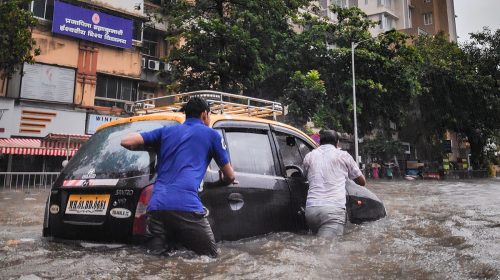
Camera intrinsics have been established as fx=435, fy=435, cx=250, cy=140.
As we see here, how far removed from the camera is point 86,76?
66.1ft

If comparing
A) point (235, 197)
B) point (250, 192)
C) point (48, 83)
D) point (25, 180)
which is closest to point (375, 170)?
point (48, 83)

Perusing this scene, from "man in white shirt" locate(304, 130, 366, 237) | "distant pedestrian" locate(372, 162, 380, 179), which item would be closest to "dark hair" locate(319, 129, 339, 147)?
"man in white shirt" locate(304, 130, 366, 237)

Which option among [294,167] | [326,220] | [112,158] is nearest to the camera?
[112,158]

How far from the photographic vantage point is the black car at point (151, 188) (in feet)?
11.2

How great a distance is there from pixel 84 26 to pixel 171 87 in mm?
6180

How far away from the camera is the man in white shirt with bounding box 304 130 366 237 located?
4512mm

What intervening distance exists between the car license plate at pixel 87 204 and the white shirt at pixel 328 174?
2150mm

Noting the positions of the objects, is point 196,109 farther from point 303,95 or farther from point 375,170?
point 375,170

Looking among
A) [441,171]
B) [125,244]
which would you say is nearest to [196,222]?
[125,244]

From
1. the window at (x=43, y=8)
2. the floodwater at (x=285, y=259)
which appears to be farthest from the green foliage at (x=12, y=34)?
the floodwater at (x=285, y=259)

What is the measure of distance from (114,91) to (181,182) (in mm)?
19345

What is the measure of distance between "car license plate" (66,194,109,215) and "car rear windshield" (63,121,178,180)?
0.60ft

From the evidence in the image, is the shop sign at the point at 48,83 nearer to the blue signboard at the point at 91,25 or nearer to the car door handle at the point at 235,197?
the blue signboard at the point at 91,25

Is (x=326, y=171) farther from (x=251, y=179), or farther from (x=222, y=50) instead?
(x=222, y=50)
